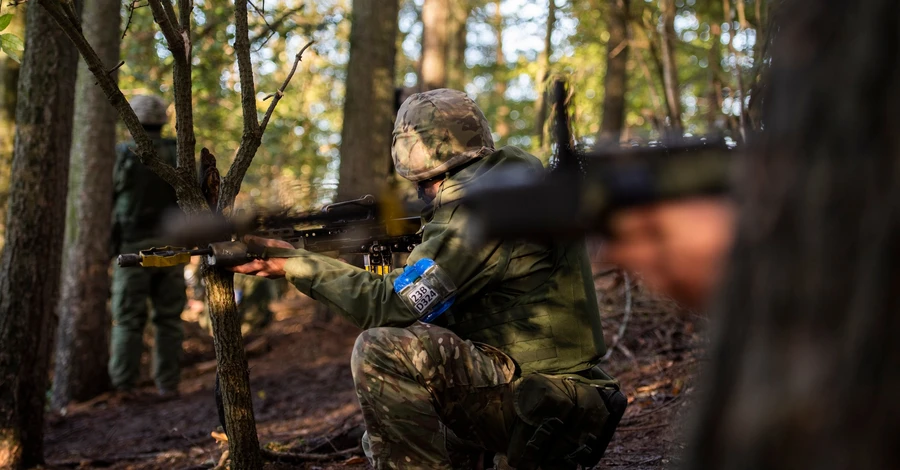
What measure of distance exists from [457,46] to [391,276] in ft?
58.3

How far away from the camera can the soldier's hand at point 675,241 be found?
1.61 metres

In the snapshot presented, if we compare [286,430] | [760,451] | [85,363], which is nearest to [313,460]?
[286,430]

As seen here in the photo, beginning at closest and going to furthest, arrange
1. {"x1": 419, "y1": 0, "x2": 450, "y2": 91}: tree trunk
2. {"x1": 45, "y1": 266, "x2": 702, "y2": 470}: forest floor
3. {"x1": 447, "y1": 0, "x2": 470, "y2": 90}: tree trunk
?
{"x1": 45, "y1": 266, "x2": 702, "y2": 470}: forest floor, {"x1": 419, "y1": 0, "x2": 450, "y2": 91}: tree trunk, {"x1": 447, "y1": 0, "x2": 470, "y2": 90}: tree trunk

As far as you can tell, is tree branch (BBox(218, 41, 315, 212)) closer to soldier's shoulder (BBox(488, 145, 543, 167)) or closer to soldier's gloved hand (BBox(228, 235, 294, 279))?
soldier's gloved hand (BBox(228, 235, 294, 279))

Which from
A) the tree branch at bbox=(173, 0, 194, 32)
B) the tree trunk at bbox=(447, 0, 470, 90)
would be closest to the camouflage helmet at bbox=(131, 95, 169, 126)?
the tree branch at bbox=(173, 0, 194, 32)

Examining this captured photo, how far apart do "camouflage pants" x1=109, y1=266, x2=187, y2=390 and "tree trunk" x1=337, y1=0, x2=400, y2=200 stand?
87.3 inches

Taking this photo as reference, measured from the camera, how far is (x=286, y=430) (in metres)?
5.22

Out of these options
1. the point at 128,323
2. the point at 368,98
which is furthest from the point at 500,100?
the point at 128,323

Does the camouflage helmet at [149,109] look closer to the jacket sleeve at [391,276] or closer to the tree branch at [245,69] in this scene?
the tree branch at [245,69]

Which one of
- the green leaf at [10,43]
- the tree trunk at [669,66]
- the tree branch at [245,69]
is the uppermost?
the tree trunk at [669,66]

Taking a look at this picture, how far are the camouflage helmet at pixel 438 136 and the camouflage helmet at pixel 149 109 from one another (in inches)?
156

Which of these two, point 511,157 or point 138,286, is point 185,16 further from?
point 138,286

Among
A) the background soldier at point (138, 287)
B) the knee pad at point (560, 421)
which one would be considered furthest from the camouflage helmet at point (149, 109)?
the knee pad at point (560, 421)

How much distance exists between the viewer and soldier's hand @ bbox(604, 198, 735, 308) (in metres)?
1.61
